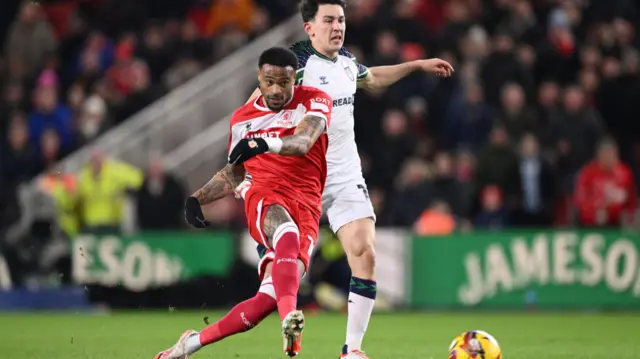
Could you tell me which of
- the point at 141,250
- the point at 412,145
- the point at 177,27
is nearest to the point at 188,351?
the point at 141,250

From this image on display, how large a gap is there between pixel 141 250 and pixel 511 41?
257 inches

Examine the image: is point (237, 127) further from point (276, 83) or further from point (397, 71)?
point (397, 71)

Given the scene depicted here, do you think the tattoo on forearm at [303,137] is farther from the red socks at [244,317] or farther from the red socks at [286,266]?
the red socks at [244,317]

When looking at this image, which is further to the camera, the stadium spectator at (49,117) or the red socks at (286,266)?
the stadium spectator at (49,117)

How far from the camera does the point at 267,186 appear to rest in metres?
8.61

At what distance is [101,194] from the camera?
1795 cm

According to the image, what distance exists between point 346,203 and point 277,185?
2.98ft

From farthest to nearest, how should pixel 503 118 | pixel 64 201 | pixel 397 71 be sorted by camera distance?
pixel 503 118, pixel 64 201, pixel 397 71

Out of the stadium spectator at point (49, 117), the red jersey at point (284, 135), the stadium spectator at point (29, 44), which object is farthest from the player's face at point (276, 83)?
the stadium spectator at point (29, 44)

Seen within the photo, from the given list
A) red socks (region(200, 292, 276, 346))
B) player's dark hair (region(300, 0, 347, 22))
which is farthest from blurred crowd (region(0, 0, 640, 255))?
red socks (region(200, 292, 276, 346))

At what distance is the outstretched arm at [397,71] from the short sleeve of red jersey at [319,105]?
1.24 metres

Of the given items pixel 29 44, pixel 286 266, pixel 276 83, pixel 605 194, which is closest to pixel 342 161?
pixel 276 83

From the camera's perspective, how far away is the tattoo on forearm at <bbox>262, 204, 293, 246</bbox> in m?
8.34

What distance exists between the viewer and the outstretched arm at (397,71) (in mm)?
9820
